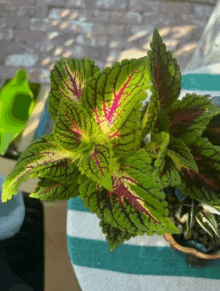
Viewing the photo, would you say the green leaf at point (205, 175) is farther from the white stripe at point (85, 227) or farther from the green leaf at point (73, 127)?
the white stripe at point (85, 227)

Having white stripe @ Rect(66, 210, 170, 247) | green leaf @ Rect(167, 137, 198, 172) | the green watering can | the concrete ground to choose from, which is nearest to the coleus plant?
green leaf @ Rect(167, 137, 198, 172)

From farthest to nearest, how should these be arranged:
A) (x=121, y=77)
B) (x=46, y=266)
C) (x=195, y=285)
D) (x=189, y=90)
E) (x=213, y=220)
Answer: (x=46, y=266) → (x=189, y=90) → (x=195, y=285) → (x=213, y=220) → (x=121, y=77)

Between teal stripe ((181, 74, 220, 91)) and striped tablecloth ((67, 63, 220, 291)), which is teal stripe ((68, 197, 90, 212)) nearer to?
striped tablecloth ((67, 63, 220, 291))

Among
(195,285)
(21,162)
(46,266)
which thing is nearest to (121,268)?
(195,285)

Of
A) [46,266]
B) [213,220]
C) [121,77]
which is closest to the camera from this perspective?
[121,77]

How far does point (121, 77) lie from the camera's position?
0.47 meters

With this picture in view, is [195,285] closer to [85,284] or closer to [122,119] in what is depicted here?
[85,284]

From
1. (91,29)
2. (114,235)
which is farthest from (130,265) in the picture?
(91,29)

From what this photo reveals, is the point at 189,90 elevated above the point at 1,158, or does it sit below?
above

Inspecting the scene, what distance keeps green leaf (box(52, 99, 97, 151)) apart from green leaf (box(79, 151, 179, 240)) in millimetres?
55

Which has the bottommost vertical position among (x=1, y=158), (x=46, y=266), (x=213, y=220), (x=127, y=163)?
(x=46, y=266)

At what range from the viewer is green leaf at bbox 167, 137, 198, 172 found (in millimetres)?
506

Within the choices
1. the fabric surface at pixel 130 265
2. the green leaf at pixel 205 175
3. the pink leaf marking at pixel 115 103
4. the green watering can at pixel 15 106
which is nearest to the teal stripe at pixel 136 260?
the fabric surface at pixel 130 265

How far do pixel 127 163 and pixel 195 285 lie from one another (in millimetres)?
408
